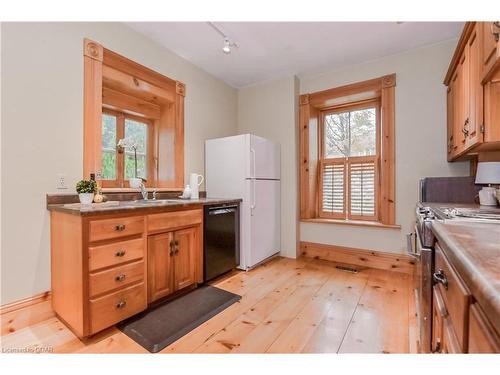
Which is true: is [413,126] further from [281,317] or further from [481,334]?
[481,334]

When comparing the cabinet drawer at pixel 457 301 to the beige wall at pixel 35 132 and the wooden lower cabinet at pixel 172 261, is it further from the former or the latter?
the beige wall at pixel 35 132

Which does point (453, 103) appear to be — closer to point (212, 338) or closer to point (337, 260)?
point (337, 260)

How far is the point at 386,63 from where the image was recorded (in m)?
2.92

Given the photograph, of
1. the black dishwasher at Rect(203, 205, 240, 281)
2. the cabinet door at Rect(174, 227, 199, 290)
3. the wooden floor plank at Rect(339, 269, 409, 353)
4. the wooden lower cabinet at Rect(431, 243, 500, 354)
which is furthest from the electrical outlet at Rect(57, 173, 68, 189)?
the wooden lower cabinet at Rect(431, 243, 500, 354)

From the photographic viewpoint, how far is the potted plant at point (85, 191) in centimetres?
187

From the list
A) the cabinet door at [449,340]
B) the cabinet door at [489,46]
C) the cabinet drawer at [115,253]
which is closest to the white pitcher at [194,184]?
the cabinet drawer at [115,253]

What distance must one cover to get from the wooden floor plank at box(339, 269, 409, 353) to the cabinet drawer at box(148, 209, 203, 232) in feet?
4.99

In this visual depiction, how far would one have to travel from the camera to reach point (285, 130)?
344cm

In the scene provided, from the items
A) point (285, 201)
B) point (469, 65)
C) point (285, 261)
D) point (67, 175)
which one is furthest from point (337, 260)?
point (67, 175)

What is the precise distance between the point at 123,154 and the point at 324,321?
2509mm

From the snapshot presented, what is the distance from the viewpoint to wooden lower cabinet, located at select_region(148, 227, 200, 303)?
1972 mm

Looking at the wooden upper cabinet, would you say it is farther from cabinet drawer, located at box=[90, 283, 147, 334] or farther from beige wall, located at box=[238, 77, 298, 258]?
cabinet drawer, located at box=[90, 283, 147, 334]

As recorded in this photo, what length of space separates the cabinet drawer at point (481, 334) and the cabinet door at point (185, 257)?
1.98 m

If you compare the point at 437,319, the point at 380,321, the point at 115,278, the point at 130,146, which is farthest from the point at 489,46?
the point at 130,146
